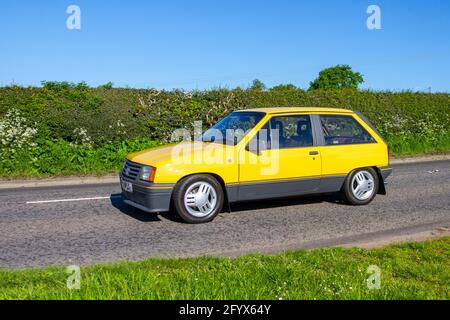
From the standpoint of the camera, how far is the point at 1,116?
1441 centimetres

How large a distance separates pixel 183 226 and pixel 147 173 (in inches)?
37.8

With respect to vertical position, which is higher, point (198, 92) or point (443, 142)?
point (198, 92)

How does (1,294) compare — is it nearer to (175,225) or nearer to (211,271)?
(211,271)

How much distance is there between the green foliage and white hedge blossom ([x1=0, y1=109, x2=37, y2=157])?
0.09ft

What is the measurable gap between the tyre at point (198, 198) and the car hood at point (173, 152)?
375 mm

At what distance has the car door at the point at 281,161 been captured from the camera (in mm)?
7359

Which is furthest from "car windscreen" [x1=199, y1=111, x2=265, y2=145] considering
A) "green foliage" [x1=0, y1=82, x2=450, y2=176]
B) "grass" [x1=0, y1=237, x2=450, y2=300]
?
"green foliage" [x1=0, y1=82, x2=450, y2=176]

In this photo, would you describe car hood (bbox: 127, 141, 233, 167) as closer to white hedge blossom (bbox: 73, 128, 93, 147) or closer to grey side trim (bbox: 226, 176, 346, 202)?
grey side trim (bbox: 226, 176, 346, 202)

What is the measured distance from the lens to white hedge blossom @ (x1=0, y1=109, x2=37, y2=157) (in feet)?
43.6

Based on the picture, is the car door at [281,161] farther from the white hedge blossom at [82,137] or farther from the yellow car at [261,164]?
the white hedge blossom at [82,137]

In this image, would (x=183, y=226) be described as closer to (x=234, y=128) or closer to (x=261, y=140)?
(x=261, y=140)

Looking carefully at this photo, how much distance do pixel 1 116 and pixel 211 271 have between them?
39.8 ft

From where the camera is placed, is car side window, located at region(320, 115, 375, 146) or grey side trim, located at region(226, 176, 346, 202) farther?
car side window, located at region(320, 115, 375, 146)
